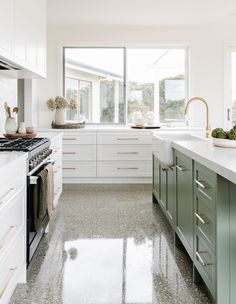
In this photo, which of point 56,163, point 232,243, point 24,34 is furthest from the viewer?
point 56,163

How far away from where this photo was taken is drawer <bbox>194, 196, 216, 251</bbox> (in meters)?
1.98

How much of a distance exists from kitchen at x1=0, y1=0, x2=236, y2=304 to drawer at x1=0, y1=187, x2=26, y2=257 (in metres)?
0.01

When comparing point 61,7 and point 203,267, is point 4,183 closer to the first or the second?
point 203,267

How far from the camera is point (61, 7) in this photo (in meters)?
5.23

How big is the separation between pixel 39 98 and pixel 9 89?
2.20m

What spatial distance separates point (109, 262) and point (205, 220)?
39.2 inches

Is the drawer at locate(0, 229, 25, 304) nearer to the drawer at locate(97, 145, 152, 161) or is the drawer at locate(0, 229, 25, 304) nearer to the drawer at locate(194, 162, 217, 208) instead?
the drawer at locate(194, 162, 217, 208)

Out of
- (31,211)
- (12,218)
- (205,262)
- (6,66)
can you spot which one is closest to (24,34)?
(6,66)

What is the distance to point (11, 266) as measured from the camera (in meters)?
2.06

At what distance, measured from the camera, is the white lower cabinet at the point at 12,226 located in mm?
1870

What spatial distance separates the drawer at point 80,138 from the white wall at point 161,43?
0.65m

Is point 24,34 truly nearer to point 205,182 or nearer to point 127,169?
point 205,182

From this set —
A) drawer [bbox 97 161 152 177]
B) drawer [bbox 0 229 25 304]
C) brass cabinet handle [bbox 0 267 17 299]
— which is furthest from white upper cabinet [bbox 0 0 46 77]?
drawer [bbox 97 161 152 177]

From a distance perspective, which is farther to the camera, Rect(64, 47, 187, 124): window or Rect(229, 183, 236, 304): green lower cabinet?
Rect(64, 47, 187, 124): window
